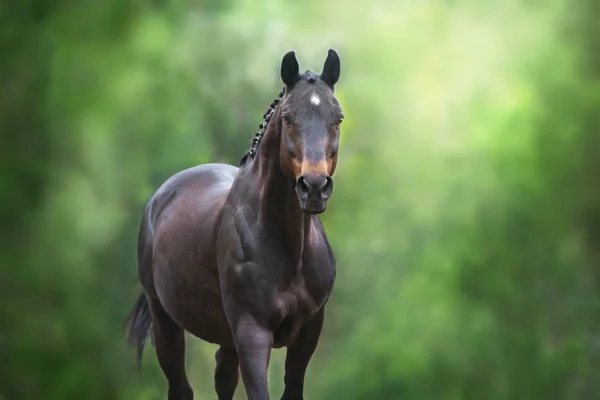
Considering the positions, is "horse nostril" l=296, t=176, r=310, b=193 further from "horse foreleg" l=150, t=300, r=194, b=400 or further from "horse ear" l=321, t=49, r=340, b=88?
"horse foreleg" l=150, t=300, r=194, b=400

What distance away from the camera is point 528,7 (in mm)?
7664

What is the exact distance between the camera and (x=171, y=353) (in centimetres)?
521

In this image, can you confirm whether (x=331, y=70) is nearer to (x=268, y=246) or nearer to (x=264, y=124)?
(x=264, y=124)

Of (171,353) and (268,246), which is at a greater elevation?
(268,246)

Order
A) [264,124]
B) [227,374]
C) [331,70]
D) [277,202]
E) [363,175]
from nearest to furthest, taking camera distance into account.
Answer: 1. [331,70]
2. [277,202]
3. [264,124]
4. [227,374]
5. [363,175]

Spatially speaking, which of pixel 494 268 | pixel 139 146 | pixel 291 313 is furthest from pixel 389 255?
pixel 291 313

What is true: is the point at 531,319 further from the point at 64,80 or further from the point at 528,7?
the point at 64,80

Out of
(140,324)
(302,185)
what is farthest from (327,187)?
(140,324)

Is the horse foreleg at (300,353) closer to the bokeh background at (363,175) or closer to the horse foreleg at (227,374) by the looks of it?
the horse foreleg at (227,374)

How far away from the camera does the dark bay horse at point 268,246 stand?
374cm

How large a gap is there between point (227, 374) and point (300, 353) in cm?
94

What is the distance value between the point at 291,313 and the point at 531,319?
393 centimetres

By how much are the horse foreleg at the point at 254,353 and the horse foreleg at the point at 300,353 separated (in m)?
0.34

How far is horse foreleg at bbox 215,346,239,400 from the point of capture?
5.21 meters
